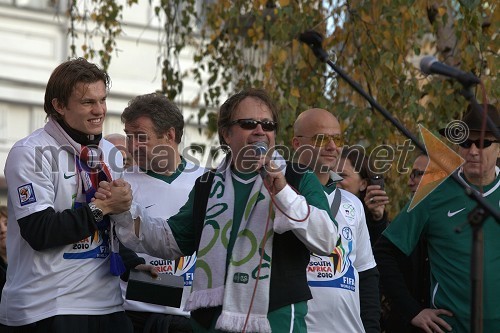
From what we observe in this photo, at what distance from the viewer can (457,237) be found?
5410 millimetres

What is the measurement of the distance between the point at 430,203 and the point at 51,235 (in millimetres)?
1987

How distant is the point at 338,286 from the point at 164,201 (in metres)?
1.13

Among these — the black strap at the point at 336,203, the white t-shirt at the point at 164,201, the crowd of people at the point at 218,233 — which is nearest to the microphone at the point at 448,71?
the crowd of people at the point at 218,233

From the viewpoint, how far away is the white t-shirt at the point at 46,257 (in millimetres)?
4812

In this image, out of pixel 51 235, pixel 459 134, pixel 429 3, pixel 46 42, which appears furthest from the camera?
pixel 46 42

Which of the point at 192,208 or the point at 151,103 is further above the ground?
the point at 151,103

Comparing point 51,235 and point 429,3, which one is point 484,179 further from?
point 429,3

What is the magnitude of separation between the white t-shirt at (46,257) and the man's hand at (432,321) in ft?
5.39

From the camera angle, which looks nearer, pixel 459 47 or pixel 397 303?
pixel 397 303

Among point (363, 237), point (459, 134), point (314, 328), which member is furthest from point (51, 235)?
point (459, 134)

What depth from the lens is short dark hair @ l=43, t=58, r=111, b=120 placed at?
16.5 ft

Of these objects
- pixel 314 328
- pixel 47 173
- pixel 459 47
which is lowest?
pixel 314 328

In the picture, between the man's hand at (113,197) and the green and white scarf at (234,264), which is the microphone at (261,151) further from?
the man's hand at (113,197)

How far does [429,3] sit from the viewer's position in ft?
27.7
